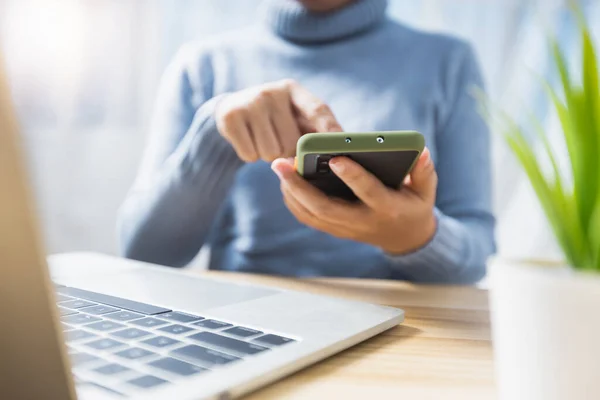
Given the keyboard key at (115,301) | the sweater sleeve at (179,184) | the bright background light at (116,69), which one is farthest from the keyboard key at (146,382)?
the bright background light at (116,69)

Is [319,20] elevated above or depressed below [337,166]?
above

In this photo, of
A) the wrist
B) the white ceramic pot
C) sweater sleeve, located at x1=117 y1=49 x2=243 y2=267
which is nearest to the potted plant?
the white ceramic pot

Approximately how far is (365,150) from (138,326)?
0.20m

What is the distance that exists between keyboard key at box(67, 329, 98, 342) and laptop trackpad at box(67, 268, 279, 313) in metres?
0.08

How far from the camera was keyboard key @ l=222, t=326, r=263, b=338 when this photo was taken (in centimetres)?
31

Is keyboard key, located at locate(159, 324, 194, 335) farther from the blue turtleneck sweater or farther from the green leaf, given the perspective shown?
the blue turtleneck sweater

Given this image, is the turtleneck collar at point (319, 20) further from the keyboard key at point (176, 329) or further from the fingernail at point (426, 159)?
the keyboard key at point (176, 329)

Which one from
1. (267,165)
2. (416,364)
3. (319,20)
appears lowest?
(416,364)

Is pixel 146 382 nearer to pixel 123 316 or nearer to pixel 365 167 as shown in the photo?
pixel 123 316

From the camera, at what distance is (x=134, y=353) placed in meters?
0.27

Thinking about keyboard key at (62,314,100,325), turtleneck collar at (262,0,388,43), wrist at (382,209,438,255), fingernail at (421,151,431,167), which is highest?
turtleneck collar at (262,0,388,43)

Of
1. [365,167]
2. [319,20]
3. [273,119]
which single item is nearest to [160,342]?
[365,167]

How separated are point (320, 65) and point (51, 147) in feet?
1.97

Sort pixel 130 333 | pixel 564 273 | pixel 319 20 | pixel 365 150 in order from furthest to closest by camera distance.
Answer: pixel 319 20, pixel 365 150, pixel 130 333, pixel 564 273
